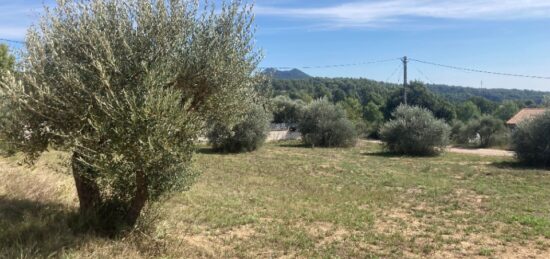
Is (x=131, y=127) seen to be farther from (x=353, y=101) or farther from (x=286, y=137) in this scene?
(x=353, y=101)

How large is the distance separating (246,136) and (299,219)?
55.6 feet

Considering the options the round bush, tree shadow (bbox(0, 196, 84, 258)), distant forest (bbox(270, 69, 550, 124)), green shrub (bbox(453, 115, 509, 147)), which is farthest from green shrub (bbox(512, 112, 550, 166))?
tree shadow (bbox(0, 196, 84, 258))

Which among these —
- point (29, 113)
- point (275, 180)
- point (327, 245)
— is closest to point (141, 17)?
point (29, 113)

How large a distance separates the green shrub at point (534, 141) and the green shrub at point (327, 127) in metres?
13.0

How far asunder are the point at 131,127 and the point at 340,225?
5540mm

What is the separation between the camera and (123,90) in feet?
15.9

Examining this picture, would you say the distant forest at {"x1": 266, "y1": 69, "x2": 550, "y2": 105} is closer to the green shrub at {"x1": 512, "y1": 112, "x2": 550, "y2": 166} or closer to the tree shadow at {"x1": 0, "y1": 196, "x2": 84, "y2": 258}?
the green shrub at {"x1": 512, "y1": 112, "x2": 550, "y2": 166}

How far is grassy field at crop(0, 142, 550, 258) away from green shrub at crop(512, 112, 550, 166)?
21.7 ft

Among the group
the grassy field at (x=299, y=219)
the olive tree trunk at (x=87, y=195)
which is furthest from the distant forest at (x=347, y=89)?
the olive tree trunk at (x=87, y=195)

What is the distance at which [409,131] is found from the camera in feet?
92.7

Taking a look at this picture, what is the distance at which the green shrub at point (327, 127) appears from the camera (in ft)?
110

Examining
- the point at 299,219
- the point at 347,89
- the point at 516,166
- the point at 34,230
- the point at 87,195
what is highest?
the point at 347,89

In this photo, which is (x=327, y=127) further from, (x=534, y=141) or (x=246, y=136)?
(x=534, y=141)

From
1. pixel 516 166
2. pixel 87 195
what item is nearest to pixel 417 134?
pixel 516 166
